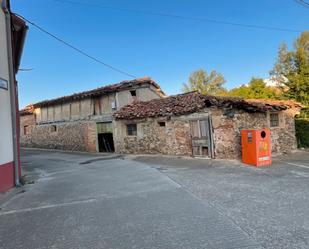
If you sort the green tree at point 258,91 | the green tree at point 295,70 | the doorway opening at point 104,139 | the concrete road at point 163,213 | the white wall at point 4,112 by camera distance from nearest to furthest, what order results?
the concrete road at point 163,213, the white wall at point 4,112, the doorway opening at point 104,139, the green tree at point 295,70, the green tree at point 258,91

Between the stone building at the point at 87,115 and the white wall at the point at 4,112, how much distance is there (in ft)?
29.1

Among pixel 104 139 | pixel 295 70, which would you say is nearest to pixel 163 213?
pixel 104 139

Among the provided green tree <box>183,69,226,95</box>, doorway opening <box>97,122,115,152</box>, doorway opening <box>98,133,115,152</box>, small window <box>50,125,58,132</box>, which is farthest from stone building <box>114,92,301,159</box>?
green tree <box>183,69,226,95</box>

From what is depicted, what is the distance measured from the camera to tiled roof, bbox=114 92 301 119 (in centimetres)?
1054

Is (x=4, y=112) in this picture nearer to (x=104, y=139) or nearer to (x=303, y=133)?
(x=104, y=139)

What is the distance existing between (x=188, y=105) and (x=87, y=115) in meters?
8.70

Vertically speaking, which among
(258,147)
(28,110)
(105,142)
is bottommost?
(258,147)

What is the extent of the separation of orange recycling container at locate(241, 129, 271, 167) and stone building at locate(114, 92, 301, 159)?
4.86 ft

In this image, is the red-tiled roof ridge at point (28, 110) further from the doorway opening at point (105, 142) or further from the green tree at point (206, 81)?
the green tree at point (206, 81)

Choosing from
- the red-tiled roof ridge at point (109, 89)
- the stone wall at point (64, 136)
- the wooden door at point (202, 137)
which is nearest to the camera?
the wooden door at point (202, 137)

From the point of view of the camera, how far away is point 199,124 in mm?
11461

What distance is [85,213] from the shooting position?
4.43 metres

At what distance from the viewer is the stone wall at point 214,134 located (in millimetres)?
10648

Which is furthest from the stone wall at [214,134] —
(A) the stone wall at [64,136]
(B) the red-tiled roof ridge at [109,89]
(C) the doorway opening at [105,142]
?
(A) the stone wall at [64,136]
